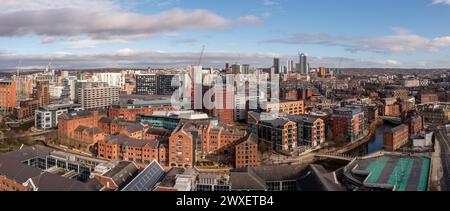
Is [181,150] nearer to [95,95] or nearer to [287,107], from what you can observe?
[287,107]

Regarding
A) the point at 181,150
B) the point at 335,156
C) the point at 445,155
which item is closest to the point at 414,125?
the point at 445,155

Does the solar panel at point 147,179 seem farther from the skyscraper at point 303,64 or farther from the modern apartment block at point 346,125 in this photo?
the skyscraper at point 303,64

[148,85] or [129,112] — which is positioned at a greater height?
[148,85]

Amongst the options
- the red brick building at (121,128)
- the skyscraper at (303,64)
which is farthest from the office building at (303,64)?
the red brick building at (121,128)

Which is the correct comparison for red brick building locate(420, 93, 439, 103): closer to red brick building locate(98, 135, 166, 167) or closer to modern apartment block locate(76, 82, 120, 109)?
modern apartment block locate(76, 82, 120, 109)

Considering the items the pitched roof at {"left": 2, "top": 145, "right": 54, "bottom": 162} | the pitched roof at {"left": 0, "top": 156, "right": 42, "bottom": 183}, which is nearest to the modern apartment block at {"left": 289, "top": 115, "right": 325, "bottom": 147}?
the pitched roof at {"left": 2, "top": 145, "right": 54, "bottom": 162}
